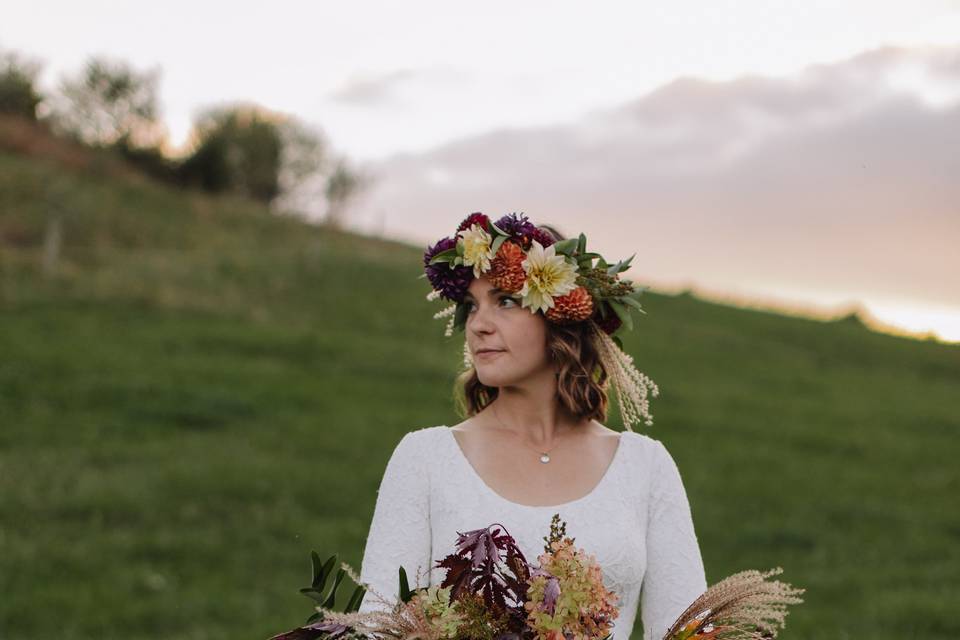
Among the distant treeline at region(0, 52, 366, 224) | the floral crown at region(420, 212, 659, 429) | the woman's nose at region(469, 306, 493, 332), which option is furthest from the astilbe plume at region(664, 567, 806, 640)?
the distant treeline at region(0, 52, 366, 224)

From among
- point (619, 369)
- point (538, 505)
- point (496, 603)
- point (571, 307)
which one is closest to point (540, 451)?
point (538, 505)

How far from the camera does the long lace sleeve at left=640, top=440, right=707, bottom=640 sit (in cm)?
368

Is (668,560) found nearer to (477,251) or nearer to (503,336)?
(503,336)

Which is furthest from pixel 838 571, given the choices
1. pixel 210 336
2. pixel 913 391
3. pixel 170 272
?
pixel 170 272

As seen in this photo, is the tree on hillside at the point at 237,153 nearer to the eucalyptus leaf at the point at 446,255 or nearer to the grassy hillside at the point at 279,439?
the grassy hillside at the point at 279,439

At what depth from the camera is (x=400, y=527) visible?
3.64 meters

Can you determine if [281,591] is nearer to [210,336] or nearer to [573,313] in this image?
[573,313]

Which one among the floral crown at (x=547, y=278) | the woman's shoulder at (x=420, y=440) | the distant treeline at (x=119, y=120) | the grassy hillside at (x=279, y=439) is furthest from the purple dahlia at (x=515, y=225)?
the distant treeline at (x=119, y=120)

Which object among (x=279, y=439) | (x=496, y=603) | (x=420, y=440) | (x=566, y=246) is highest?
(x=566, y=246)

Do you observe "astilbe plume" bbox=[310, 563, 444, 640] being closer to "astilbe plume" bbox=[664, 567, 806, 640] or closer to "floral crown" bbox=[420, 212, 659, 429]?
"astilbe plume" bbox=[664, 567, 806, 640]

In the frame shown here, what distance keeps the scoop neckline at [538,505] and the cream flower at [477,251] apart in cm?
54

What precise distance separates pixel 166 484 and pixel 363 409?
546cm

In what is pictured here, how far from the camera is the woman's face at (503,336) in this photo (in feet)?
12.3

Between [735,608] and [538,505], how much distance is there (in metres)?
0.90
